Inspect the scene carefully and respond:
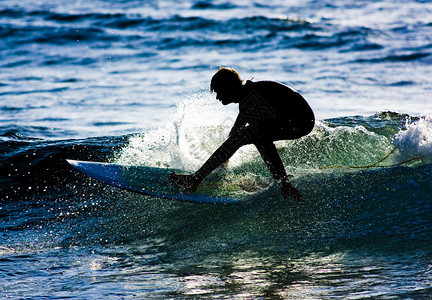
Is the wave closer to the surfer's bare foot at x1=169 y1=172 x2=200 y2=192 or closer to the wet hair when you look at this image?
the surfer's bare foot at x1=169 y1=172 x2=200 y2=192

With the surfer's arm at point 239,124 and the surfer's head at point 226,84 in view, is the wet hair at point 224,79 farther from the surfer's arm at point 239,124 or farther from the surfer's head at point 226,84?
the surfer's arm at point 239,124

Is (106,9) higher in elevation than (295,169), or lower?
higher

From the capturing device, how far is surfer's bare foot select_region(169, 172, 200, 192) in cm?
543

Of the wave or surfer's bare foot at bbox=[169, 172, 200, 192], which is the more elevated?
surfer's bare foot at bbox=[169, 172, 200, 192]

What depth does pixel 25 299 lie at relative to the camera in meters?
3.93

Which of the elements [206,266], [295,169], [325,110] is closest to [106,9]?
[325,110]

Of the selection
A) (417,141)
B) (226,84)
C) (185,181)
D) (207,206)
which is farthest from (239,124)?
(417,141)

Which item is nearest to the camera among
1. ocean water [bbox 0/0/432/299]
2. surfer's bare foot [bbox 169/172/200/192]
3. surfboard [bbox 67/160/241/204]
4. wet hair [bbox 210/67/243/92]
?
ocean water [bbox 0/0/432/299]

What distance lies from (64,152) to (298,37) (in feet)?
49.1

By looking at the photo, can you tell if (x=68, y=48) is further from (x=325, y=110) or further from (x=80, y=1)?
(x=325, y=110)

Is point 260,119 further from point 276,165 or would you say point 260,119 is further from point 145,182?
point 145,182

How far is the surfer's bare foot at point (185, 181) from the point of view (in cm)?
543

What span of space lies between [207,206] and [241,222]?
529 millimetres

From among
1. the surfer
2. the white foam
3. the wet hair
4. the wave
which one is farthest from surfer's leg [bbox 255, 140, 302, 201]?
the white foam
